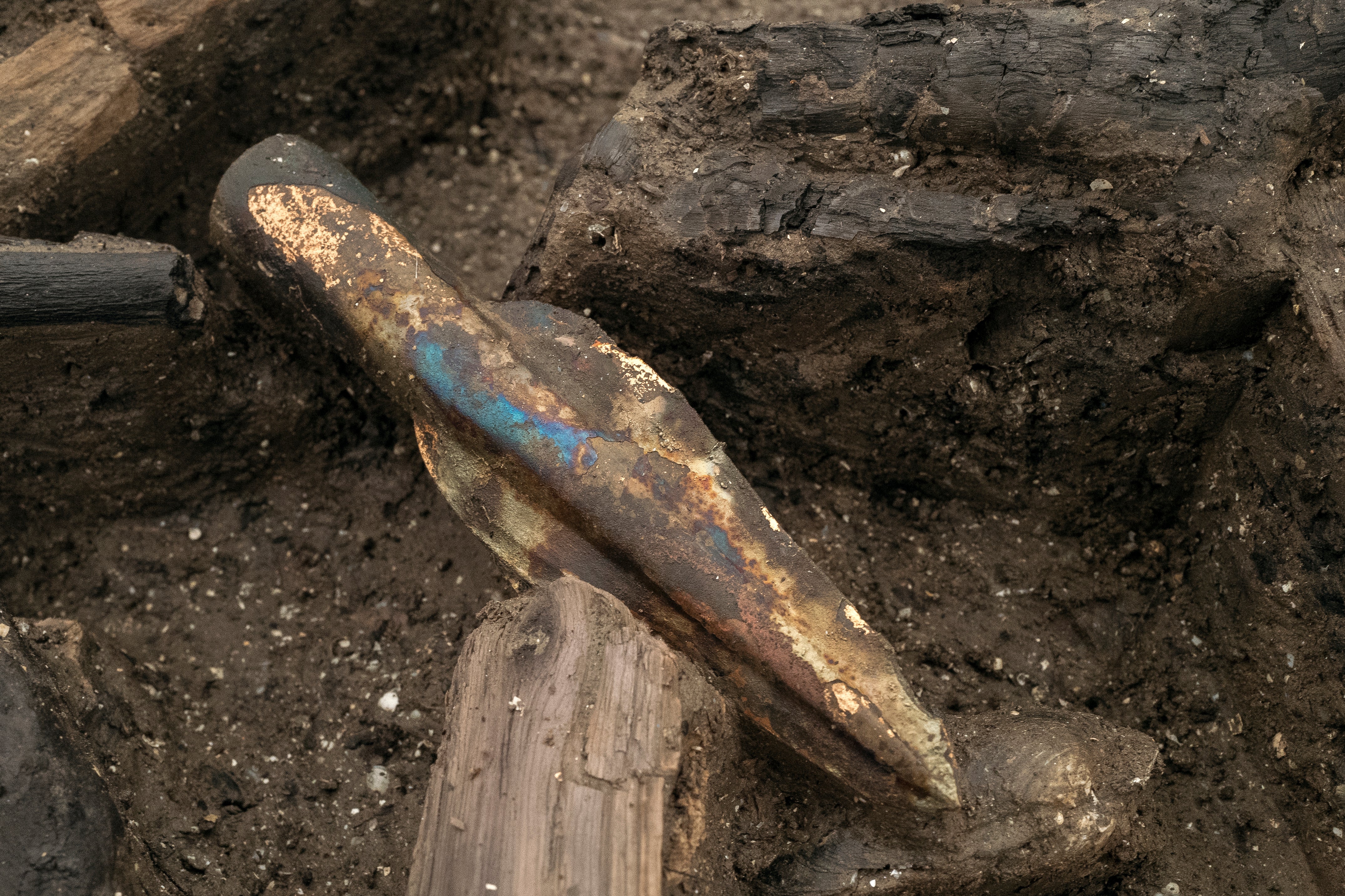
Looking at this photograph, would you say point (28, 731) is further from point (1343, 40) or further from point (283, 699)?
point (1343, 40)

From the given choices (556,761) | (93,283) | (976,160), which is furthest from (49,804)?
(976,160)

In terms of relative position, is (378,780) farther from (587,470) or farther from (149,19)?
(149,19)

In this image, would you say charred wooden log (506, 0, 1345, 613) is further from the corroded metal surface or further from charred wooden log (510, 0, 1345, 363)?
the corroded metal surface

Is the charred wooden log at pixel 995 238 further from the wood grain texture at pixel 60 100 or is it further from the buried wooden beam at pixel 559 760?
the wood grain texture at pixel 60 100

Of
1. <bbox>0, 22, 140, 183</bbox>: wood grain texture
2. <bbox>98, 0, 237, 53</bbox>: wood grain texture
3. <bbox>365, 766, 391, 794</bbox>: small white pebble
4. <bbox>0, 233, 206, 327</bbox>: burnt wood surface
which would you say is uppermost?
<bbox>98, 0, 237, 53</bbox>: wood grain texture

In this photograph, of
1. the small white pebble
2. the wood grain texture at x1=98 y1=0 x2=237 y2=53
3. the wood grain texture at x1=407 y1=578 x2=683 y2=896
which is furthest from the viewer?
the wood grain texture at x1=98 y1=0 x2=237 y2=53

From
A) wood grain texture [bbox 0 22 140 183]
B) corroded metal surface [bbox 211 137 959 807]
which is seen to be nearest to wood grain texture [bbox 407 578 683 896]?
corroded metal surface [bbox 211 137 959 807]
